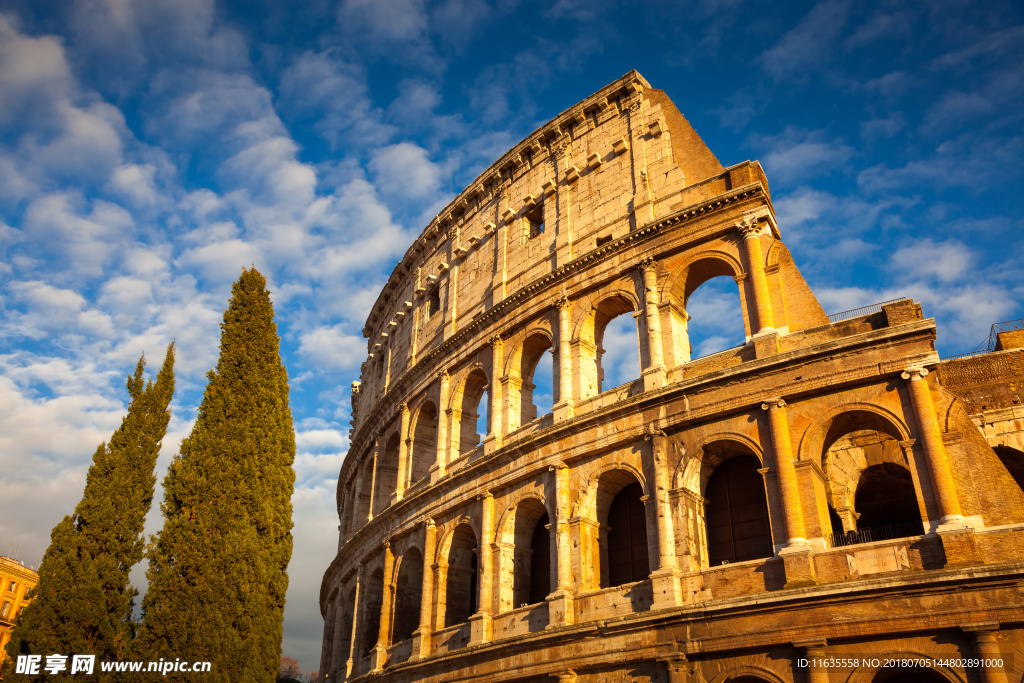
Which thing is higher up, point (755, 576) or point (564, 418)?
point (564, 418)

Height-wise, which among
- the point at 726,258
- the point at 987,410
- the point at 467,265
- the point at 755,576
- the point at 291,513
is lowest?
the point at 755,576

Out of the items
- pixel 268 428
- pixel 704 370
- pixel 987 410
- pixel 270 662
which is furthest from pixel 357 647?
pixel 987 410

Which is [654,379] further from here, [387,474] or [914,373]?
[387,474]

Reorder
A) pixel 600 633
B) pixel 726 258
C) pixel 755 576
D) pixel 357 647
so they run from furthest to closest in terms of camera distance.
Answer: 1. pixel 357 647
2. pixel 726 258
3. pixel 600 633
4. pixel 755 576

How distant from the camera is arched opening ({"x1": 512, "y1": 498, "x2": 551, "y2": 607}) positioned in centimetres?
1805

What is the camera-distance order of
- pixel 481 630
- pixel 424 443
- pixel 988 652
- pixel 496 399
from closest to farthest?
pixel 988 652 < pixel 481 630 < pixel 496 399 < pixel 424 443

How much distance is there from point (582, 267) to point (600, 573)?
24.1 feet

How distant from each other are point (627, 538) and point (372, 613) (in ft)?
32.4

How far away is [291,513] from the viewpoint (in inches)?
706

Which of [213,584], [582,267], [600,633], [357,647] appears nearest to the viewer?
[600,633]

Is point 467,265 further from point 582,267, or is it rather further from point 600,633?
point 600,633

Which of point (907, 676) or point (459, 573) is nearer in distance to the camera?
point (907, 676)

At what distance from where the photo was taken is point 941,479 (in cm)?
1270

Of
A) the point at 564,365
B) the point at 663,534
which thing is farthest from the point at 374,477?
the point at 663,534
